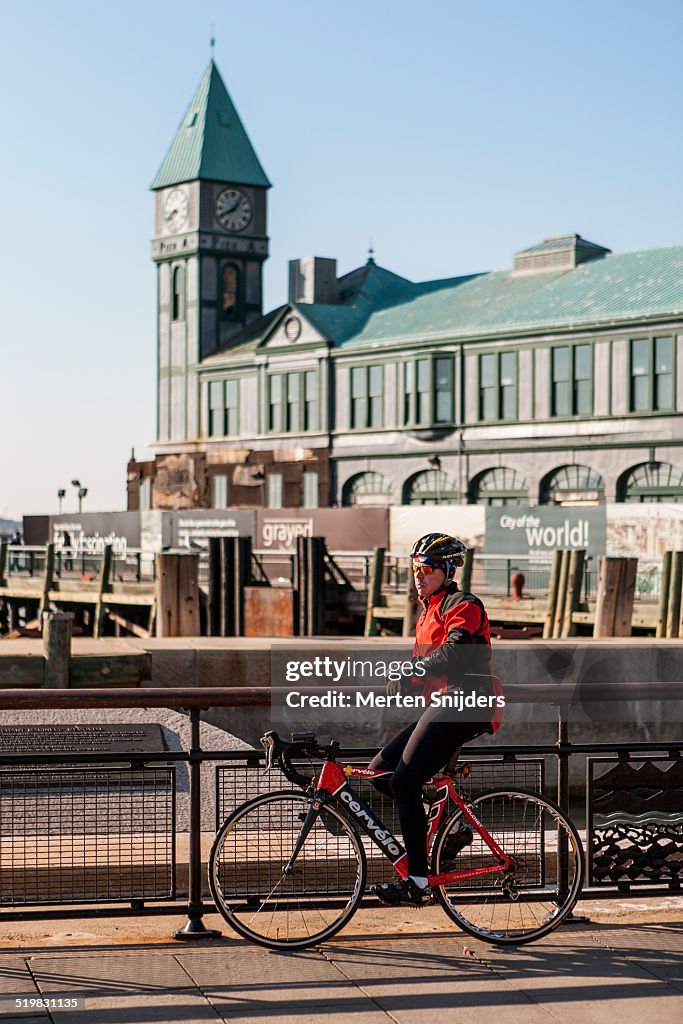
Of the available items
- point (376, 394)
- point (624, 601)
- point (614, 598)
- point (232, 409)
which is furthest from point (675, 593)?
point (232, 409)

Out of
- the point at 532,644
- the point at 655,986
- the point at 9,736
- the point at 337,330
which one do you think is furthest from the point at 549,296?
the point at 655,986

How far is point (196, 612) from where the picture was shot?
2233cm

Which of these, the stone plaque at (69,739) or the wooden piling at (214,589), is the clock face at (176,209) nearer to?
the wooden piling at (214,589)

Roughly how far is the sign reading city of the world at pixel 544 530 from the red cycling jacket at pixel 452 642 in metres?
24.5

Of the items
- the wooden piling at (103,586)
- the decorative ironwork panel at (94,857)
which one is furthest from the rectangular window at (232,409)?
the decorative ironwork panel at (94,857)

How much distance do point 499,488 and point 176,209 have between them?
22.4 m

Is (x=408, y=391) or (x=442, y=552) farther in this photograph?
(x=408, y=391)

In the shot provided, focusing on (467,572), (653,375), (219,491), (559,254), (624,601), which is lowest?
(624,601)

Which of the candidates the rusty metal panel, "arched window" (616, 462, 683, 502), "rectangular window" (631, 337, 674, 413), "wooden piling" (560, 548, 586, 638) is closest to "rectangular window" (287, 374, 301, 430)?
"arched window" (616, 462, 683, 502)

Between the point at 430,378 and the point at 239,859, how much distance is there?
44.7 meters

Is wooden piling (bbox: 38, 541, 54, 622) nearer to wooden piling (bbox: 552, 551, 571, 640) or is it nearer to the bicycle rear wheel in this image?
wooden piling (bbox: 552, 551, 571, 640)

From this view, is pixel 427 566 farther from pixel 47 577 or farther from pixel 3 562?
pixel 3 562

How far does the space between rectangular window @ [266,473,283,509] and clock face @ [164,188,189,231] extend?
13.4 meters

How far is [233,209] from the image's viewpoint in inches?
2454
